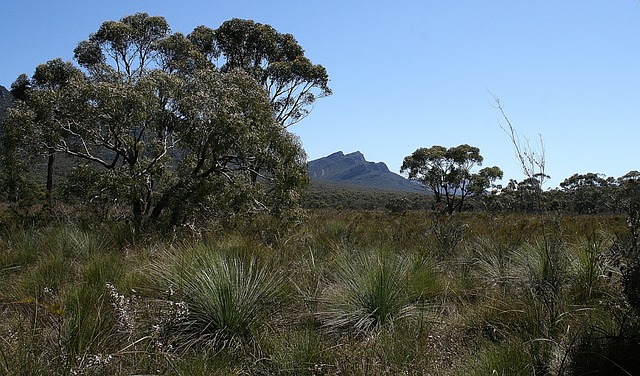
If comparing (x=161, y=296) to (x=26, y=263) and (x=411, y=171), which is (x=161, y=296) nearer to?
(x=26, y=263)

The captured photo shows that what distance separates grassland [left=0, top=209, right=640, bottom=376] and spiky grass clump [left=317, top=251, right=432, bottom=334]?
0.01 m

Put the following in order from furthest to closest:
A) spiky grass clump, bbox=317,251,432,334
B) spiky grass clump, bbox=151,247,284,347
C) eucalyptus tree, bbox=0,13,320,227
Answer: eucalyptus tree, bbox=0,13,320,227 < spiky grass clump, bbox=317,251,432,334 < spiky grass clump, bbox=151,247,284,347

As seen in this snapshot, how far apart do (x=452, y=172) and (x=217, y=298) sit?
33885 mm

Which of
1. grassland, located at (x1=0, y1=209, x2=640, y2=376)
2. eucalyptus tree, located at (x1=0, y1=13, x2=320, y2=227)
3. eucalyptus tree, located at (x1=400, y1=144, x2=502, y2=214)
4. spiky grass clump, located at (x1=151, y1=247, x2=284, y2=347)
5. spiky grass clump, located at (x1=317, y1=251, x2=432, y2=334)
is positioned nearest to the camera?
grassland, located at (x1=0, y1=209, x2=640, y2=376)

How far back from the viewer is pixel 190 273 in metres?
3.81

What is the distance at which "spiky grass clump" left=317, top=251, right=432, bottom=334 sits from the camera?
366cm

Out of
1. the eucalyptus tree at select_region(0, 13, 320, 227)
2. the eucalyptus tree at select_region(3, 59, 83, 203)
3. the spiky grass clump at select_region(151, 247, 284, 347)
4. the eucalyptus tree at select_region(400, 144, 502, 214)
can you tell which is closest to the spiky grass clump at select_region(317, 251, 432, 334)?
the spiky grass clump at select_region(151, 247, 284, 347)

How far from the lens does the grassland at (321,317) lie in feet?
8.76

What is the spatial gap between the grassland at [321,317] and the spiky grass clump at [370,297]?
1 centimetres

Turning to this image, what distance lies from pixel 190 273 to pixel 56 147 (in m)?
7.59

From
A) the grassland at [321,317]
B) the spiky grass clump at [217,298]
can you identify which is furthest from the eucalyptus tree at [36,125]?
the spiky grass clump at [217,298]

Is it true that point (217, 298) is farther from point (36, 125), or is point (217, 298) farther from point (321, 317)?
point (36, 125)

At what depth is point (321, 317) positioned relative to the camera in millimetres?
3822

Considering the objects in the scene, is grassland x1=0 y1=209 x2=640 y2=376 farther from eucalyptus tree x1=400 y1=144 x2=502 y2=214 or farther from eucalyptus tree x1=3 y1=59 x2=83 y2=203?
eucalyptus tree x1=400 y1=144 x2=502 y2=214
